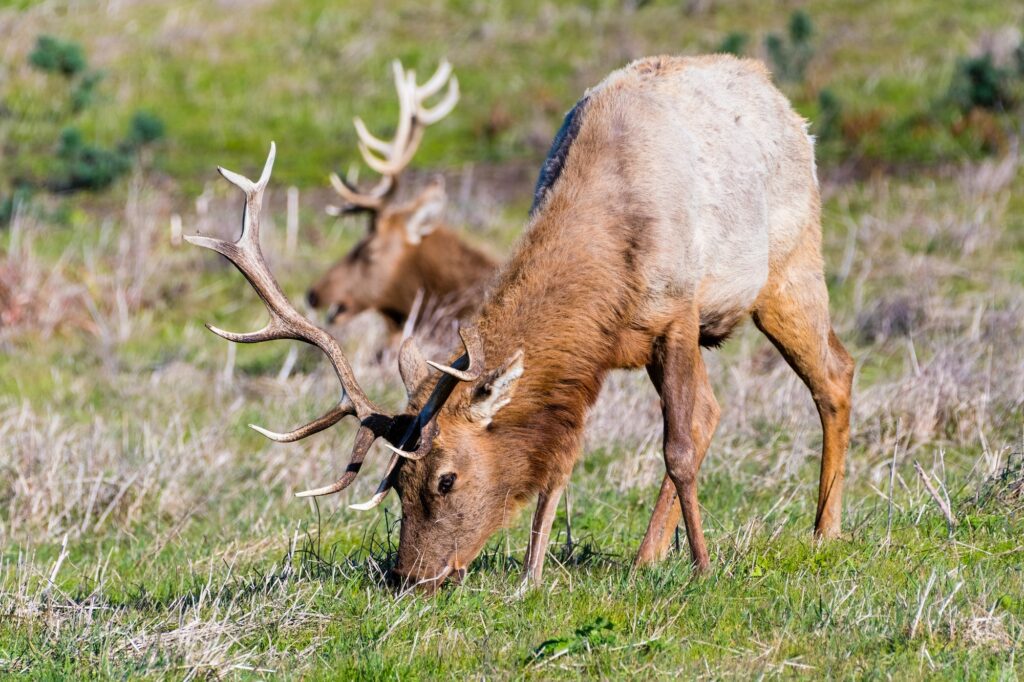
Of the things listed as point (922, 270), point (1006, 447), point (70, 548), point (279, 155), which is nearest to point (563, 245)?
point (1006, 447)

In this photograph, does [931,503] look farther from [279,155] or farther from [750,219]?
[279,155]

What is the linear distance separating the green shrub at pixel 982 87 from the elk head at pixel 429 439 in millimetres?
11426

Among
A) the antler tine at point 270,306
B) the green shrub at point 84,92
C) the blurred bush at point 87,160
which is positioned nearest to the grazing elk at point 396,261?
the antler tine at point 270,306

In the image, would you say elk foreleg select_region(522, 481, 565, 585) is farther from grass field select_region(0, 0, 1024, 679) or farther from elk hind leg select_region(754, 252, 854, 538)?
elk hind leg select_region(754, 252, 854, 538)

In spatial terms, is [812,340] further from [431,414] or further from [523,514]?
[431,414]

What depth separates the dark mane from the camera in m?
5.64

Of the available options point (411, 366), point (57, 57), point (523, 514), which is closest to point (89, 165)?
point (57, 57)

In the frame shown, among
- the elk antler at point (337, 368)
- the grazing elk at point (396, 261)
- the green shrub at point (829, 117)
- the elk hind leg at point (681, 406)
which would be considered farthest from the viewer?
the green shrub at point (829, 117)

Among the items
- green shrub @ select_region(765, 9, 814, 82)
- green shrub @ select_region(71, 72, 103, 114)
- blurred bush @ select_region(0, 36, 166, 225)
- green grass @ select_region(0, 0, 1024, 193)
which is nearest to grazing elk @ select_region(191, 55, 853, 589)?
green grass @ select_region(0, 0, 1024, 193)

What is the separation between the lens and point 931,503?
18.3 ft

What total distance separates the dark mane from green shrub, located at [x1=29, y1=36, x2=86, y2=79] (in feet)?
52.0

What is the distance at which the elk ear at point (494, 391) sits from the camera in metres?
4.96

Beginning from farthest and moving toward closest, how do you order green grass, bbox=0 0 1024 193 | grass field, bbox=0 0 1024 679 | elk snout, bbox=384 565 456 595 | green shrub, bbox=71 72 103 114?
1. green shrub, bbox=71 72 103 114
2. green grass, bbox=0 0 1024 193
3. elk snout, bbox=384 565 456 595
4. grass field, bbox=0 0 1024 679

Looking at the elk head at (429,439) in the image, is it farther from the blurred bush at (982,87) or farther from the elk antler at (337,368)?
the blurred bush at (982,87)
